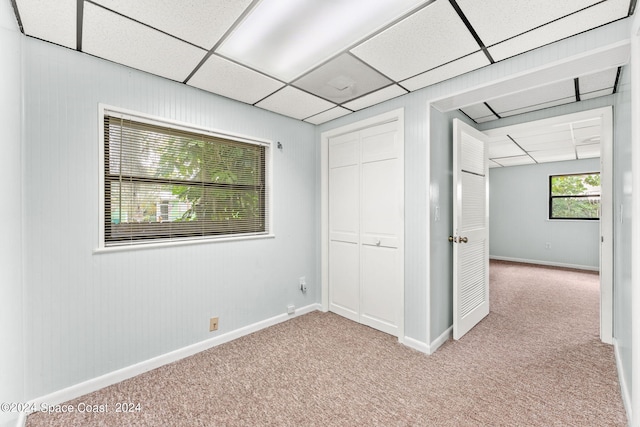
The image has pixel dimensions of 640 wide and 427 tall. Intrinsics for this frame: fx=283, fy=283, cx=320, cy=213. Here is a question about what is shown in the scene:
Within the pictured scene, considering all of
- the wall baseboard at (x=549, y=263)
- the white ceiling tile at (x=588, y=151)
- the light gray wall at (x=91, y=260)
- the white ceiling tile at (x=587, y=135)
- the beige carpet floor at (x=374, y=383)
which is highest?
the white ceiling tile at (x=588, y=151)

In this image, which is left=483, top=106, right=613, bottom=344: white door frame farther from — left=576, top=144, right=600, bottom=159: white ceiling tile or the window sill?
the window sill

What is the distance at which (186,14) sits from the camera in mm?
1558

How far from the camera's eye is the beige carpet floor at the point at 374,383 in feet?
5.69

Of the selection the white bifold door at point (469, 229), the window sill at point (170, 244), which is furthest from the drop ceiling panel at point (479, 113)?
the window sill at point (170, 244)

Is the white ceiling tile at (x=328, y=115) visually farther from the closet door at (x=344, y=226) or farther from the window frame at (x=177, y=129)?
the window frame at (x=177, y=129)

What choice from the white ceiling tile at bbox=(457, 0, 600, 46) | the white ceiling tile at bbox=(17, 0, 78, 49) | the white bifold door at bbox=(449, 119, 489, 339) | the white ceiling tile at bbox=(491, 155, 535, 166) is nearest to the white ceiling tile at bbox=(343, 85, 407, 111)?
the white bifold door at bbox=(449, 119, 489, 339)

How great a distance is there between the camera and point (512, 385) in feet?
6.66

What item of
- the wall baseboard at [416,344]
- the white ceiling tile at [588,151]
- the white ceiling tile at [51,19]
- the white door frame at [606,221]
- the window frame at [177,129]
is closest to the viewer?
the white ceiling tile at [51,19]

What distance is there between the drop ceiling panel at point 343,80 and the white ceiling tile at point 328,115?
1.03 ft

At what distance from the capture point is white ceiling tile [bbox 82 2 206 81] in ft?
5.31

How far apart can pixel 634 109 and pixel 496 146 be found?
12.1 ft

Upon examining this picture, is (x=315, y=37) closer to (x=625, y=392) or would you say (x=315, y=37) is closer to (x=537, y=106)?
(x=537, y=106)

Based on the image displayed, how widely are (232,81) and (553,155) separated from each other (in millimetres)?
6267

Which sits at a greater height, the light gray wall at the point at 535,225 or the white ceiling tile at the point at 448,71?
the white ceiling tile at the point at 448,71
